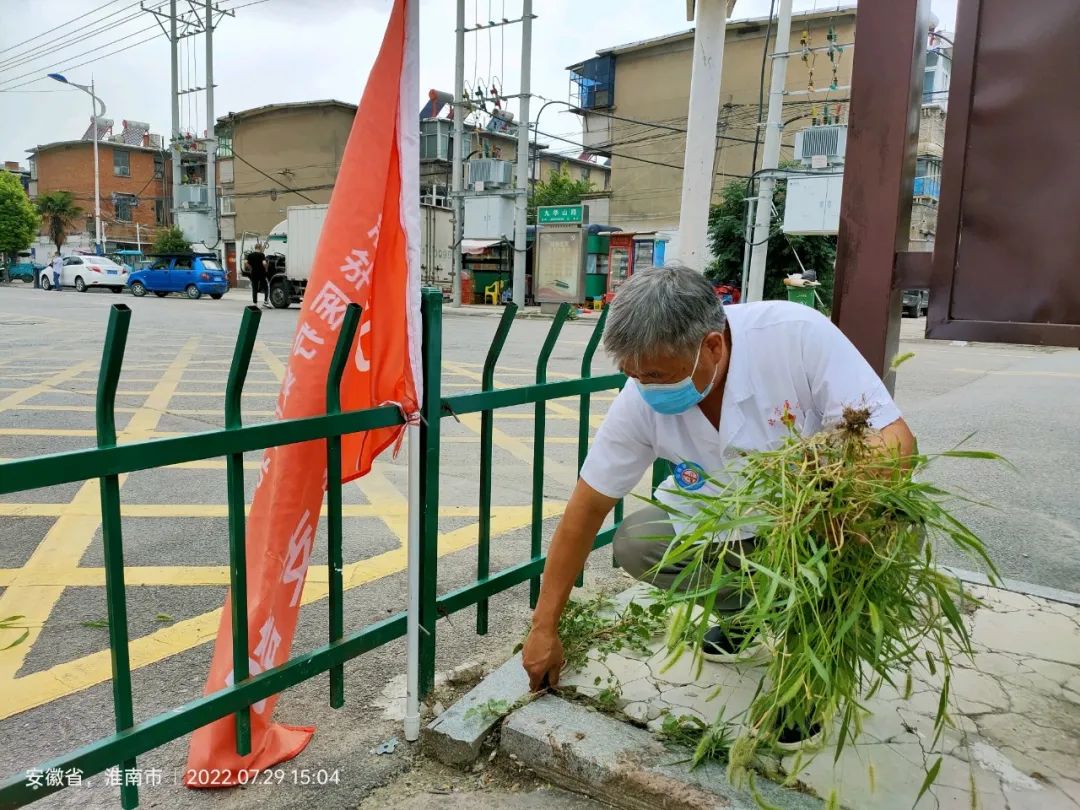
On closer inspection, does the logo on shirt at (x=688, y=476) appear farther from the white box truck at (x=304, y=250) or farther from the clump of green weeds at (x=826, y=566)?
the white box truck at (x=304, y=250)

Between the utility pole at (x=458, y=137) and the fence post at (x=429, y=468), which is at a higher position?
the utility pole at (x=458, y=137)

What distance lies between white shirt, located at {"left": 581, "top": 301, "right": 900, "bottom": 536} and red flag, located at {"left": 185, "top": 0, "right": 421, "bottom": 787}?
23.3 inches

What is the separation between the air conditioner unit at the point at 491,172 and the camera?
76.4ft

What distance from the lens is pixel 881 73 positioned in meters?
2.32

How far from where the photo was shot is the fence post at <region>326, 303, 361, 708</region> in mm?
1913

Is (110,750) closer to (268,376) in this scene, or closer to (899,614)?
(899,614)

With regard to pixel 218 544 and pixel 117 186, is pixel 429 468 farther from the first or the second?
pixel 117 186

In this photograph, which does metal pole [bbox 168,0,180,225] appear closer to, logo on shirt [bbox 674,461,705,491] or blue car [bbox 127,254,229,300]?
blue car [bbox 127,254,229,300]

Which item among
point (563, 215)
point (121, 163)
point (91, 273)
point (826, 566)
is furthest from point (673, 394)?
point (121, 163)

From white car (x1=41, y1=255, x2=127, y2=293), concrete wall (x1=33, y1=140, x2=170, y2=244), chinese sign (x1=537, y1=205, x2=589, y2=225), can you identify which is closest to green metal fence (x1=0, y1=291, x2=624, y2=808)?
chinese sign (x1=537, y1=205, x2=589, y2=225)

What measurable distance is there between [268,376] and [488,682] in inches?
279

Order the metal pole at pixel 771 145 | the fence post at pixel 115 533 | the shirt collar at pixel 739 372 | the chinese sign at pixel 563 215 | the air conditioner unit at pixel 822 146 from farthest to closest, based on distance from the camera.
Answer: the chinese sign at pixel 563 215 → the air conditioner unit at pixel 822 146 → the metal pole at pixel 771 145 → the shirt collar at pixel 739 372 → the fence post at pixel 115 533

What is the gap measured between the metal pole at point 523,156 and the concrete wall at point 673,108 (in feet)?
37.1

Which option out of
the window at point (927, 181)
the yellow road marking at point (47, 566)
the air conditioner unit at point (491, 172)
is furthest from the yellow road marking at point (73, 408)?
the window at point (927, 181)
